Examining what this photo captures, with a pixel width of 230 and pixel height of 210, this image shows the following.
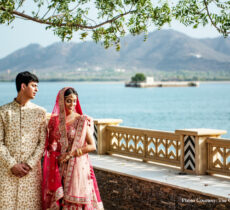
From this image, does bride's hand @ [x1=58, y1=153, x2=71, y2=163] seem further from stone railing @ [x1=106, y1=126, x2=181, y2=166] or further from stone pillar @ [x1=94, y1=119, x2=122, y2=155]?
stone pillar @ [x1=94, y1=119, x2=122, y2=155]

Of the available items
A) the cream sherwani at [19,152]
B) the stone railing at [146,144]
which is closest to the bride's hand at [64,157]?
the cream sherwani at [19,152]

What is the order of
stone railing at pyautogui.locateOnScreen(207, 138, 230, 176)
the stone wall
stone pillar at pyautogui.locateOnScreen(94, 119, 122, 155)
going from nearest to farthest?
the stone wall, stone railing at pyautogui.locateOnScreen(207, 138, 230, 176), stone pillar at pyautogui.locateOnScreen(94, 119, 122, 155)

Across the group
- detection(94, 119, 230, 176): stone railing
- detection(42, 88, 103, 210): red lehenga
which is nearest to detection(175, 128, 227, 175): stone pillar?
detection(94, 119, 230, 176): stone railing

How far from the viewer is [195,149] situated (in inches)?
283

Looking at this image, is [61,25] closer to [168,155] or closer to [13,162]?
[168,155]

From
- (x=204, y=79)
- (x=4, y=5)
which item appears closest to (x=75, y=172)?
(x=4, y=5)

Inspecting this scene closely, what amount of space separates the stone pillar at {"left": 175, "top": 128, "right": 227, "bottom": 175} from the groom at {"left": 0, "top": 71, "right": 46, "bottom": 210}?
3601 mm

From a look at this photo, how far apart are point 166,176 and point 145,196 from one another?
57 centimetres

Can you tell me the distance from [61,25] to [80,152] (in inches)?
151

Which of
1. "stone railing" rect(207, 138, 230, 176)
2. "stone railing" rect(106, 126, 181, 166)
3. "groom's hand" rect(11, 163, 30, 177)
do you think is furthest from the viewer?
"stone railing" rect(106, 126, 181, 166)

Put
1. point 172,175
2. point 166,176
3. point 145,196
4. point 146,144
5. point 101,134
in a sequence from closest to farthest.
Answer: point 145,196 < point 166,176 < point 172,175 < point 146,144 < point 101,134

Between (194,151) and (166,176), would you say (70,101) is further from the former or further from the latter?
(194,151)

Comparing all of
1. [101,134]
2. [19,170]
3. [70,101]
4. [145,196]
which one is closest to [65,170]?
[19,170]

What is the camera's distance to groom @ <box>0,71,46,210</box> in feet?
13.5
